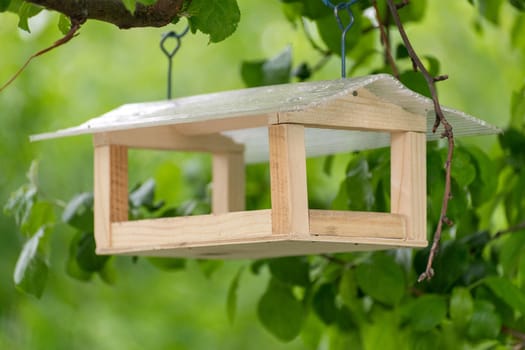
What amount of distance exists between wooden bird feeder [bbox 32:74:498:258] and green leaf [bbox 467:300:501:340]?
0.34 metres

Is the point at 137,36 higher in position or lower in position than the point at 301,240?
higher

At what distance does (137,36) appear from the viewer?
486cm

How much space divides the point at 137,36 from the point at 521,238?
2.87m

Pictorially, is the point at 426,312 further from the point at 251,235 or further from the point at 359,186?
the point at 251,235

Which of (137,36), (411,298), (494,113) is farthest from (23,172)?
(411,298)

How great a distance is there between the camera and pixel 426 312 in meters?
2.11

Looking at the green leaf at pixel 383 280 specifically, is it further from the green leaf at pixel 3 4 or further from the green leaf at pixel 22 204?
the green leaf at pixel 3 4

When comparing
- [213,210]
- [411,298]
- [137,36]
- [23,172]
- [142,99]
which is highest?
[137,36]

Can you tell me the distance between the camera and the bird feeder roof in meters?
1.66

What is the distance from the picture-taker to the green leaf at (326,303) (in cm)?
231

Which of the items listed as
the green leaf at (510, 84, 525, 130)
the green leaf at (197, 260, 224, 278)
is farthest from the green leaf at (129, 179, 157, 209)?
the green leaf at (510, 84, 525, 130)

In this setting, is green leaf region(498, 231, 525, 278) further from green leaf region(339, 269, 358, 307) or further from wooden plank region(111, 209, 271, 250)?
wooden plank region(111, 209, 271, 250)

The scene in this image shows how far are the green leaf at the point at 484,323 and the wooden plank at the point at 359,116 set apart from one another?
425mm

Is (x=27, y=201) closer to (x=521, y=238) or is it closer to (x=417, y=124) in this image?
(x=417, y=124)
